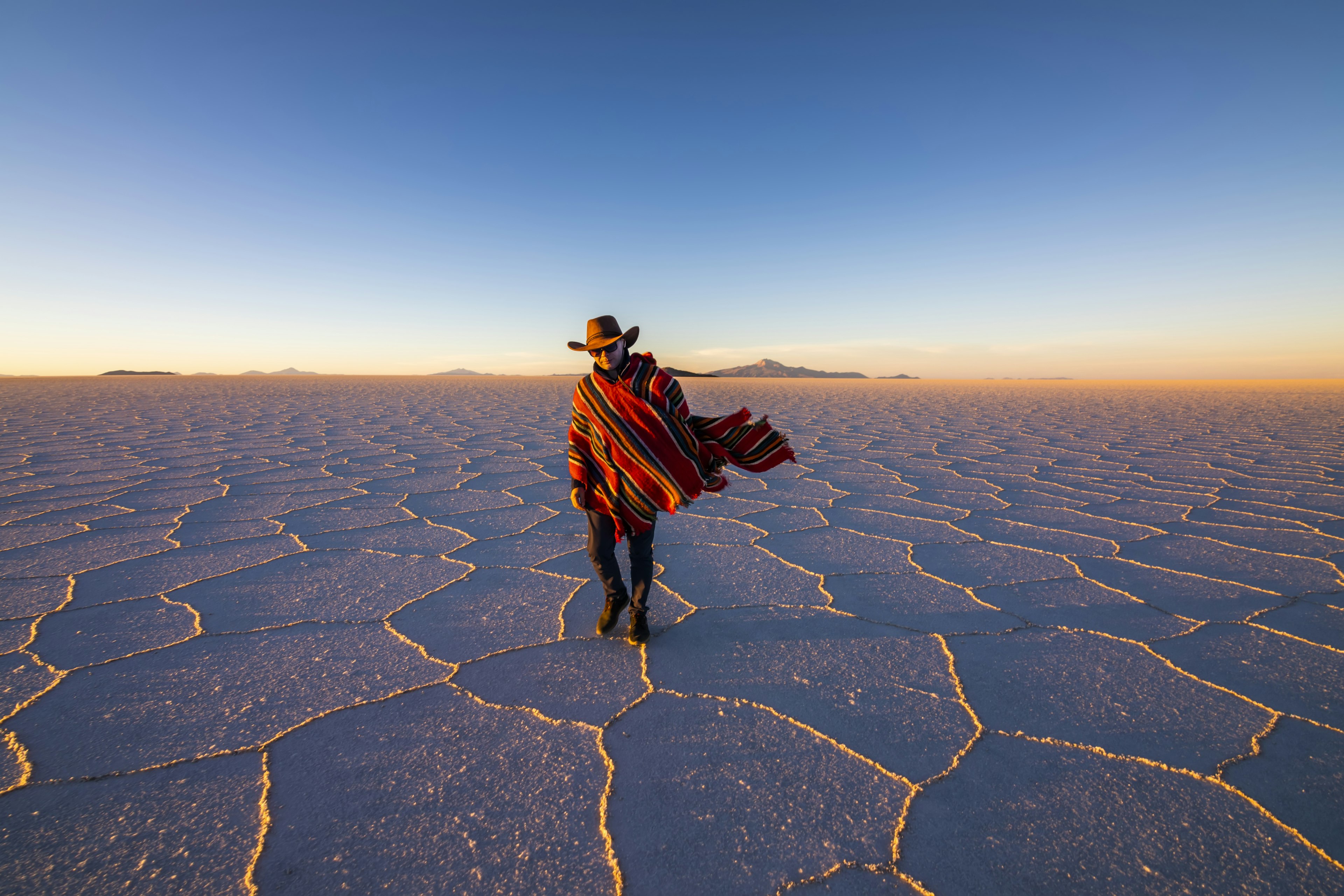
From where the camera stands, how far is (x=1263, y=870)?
1006mm

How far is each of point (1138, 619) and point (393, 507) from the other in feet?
11.1

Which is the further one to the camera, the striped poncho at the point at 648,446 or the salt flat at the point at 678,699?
the striped poncho at the point at 648,446

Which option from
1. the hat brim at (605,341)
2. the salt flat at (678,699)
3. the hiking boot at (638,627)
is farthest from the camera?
the hiking boot at (638,627)

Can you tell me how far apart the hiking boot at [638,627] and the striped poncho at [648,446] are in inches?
10.0

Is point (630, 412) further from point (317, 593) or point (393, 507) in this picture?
point (393, 507)

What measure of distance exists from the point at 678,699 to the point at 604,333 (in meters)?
0.95

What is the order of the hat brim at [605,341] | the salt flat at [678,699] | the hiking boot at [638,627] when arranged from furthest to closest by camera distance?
1. the hiking boot at [638,627]
2. the hat brim at [605,341]
3. the salt flat at [678,699]

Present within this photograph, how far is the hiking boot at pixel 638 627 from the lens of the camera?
1.75 metres

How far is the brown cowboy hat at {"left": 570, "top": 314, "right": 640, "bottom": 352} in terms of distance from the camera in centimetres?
152

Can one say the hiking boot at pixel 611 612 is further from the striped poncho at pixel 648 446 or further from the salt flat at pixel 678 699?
the striped poncho at pixel 648 446

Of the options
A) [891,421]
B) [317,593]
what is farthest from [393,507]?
[891,421]

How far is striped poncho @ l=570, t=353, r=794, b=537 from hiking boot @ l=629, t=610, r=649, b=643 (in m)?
0.25

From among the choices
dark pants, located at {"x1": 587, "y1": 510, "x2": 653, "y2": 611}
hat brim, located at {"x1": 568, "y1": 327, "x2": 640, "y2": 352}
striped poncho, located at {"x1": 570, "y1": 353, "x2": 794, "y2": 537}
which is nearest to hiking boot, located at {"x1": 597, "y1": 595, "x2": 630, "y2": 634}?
dark pants, located at {"x1": 587, "y1": 510, "x2": 653, "y2": 611}

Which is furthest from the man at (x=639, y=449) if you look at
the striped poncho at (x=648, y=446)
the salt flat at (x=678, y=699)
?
the salt flat at (x=678, y=699)
